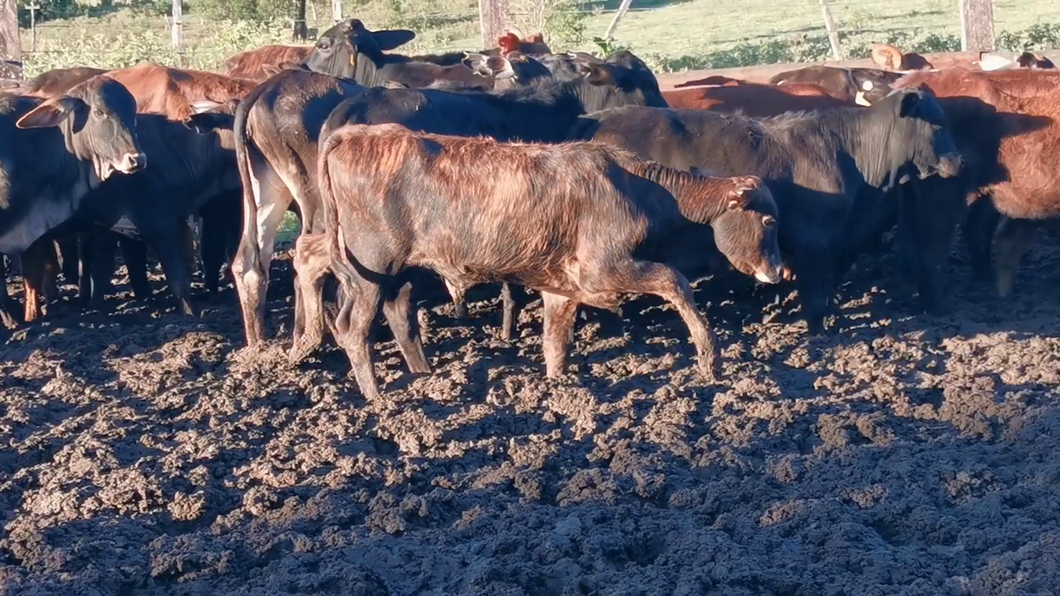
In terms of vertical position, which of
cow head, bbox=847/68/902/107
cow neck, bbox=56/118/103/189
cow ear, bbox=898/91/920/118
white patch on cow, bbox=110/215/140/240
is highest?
cow ear, bbox=898/91/920/118

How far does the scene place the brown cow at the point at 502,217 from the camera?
7.26m

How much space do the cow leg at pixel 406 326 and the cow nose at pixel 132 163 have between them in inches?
85.4

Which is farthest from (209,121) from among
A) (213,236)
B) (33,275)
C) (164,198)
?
(33,275)

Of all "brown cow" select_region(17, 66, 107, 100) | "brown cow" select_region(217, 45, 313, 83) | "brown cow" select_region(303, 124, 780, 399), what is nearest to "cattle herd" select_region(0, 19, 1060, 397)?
"brown cow" select_region(303, 124, 780, 399)

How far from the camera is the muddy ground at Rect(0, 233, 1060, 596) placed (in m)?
5.01

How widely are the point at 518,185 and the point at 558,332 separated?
2.99 feet

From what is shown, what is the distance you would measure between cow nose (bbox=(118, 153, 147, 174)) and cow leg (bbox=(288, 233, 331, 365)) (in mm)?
1584

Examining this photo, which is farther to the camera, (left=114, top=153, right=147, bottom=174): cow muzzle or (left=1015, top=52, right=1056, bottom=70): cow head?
(left=1015, top=52, right=1056, bottom=70): cow head

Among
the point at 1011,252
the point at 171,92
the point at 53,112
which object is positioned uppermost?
the point at 53,112

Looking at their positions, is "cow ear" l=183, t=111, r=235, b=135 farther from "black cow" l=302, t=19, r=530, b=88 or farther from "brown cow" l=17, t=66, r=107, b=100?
"brown cow" l=17, t=66, r=107, b=100

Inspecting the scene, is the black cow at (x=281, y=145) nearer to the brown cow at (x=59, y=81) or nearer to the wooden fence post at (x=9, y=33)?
the brown cow at (x=59, y=81)

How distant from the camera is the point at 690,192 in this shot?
7625 millimetres

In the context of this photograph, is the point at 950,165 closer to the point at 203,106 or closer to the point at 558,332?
the point at 558,332

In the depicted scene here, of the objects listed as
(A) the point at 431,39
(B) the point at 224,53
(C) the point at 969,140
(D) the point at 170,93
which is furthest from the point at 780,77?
(A) the point at 431,39
